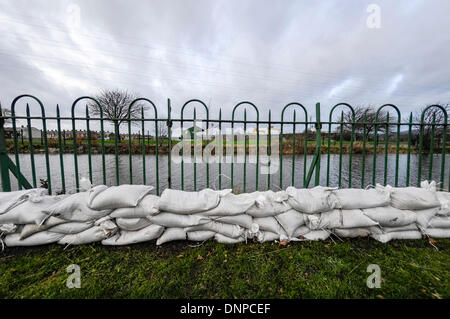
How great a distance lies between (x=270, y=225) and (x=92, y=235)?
200cm

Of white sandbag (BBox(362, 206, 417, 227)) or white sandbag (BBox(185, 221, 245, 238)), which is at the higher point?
white sandbag (BBox(362, 206, 417, 227))

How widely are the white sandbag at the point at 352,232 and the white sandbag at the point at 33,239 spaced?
323 centimetres

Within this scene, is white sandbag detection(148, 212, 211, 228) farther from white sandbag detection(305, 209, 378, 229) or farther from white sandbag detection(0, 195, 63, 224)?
white sandbag detection(305, 209, 378, 229)

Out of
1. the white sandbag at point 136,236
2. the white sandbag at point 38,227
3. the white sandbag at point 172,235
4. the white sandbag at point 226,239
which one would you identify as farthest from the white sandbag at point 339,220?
the white sandbag at point 38,227

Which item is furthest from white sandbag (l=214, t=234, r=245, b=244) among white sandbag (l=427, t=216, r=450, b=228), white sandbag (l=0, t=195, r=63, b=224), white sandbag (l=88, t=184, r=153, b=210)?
A: white sandbag (l=427, t=216, r=450, b=228)

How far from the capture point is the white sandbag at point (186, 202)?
185 centimetres

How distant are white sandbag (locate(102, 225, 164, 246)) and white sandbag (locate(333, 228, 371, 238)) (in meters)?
2.10

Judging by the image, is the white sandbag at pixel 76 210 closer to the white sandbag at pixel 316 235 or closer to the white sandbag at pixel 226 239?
the white sandbag at pixel 226 239

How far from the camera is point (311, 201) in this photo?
6.34 ft

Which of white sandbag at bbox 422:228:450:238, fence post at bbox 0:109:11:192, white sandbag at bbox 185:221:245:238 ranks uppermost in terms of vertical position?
fence post at bbox 0:109:11:192

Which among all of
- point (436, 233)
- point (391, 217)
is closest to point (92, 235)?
point (391, 217)

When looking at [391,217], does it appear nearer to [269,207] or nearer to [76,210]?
[269,207]

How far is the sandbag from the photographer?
1947 millimetres
